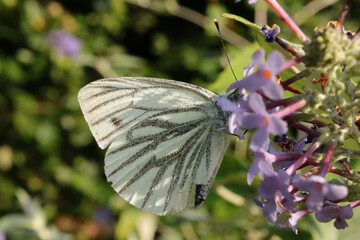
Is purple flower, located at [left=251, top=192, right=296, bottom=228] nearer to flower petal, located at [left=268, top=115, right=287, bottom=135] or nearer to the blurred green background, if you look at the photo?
flower petal, located at [left=268, top=115, right=287, bottom=135]

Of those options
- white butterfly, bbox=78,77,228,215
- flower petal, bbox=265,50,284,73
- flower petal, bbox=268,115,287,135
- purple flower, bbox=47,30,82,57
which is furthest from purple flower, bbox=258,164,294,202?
purple flower, bbox=47,30,82,57

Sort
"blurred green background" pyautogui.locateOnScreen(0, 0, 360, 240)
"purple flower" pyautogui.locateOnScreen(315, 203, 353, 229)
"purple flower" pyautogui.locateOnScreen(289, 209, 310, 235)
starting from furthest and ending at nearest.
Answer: "blurred green background" pyautogui.locateOnScreen(0, 0, 360, 240) < "purple flower" pyautogui.locateOnScreen(289, 209, 310, 235) < "purple flower" pyautogui.locateOnScreen(315, 203, 353, 229)

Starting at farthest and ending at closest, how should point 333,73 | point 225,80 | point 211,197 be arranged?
point 211,197 < point 225,80 < point 333,73

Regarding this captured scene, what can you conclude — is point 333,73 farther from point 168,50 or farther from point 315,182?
point 168,50

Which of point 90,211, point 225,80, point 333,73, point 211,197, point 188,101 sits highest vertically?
point 333,73

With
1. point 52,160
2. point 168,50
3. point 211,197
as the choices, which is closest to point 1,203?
point 52,160

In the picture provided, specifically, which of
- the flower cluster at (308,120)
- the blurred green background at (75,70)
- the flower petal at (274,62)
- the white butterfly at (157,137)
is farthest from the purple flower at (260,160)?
the blurred green background at (75,70)

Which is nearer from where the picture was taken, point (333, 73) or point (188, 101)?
point (333, 73)

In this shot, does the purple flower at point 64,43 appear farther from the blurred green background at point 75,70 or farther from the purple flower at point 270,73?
the purple flower at point 270,73
